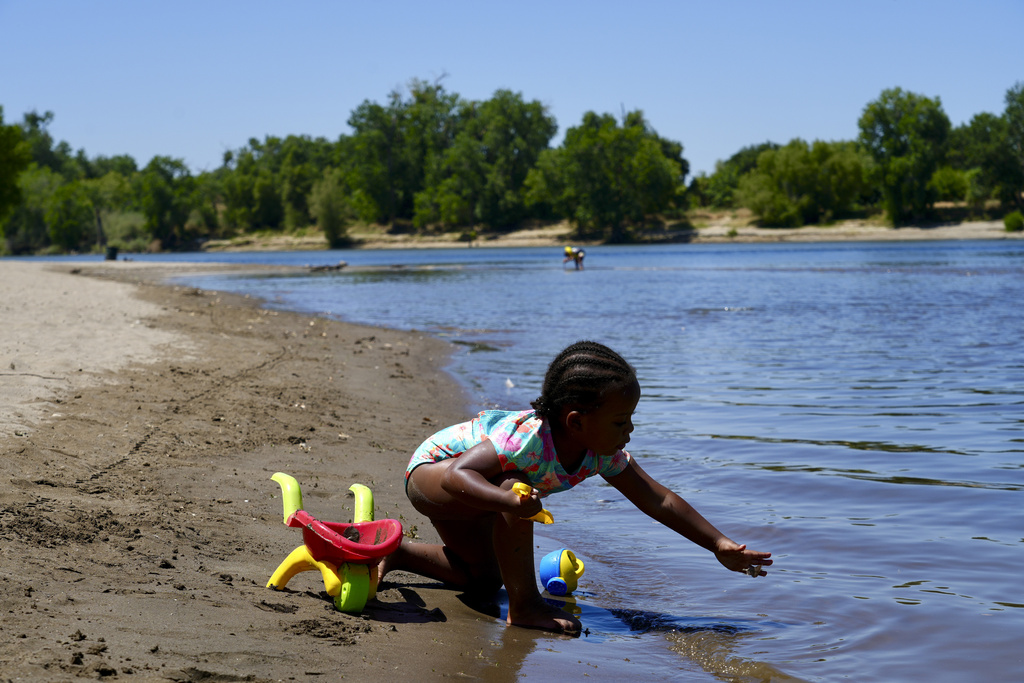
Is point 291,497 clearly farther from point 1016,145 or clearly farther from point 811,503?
point 1016,145

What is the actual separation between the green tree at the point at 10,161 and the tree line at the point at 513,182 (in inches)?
1253

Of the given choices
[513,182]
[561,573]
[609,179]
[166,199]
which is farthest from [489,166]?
[561,573]

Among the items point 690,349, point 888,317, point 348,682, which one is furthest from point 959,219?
point 348,682

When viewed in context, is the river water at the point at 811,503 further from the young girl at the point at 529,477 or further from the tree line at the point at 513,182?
the tree line at the point at 513,182

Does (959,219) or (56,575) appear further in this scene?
(959,219)

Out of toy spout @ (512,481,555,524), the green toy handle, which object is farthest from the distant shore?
toy spout @ (512,481,555,524)

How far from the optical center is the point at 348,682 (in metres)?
2.45

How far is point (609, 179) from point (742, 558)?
7801 cm

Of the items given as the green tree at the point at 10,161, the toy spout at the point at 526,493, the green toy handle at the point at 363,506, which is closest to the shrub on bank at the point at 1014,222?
the green tree at the point at 10,161

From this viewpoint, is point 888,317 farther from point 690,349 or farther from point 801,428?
point 801,428

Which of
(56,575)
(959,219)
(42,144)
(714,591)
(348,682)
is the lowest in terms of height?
(714,591)

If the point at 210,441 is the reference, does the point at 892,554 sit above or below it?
below

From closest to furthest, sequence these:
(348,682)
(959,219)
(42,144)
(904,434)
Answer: (348,682) → (904,434) → (959,219) → (42,144)

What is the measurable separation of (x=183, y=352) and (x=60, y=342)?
1227mm
